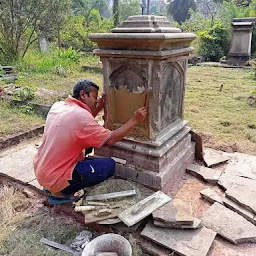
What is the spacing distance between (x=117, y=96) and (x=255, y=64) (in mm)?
7149

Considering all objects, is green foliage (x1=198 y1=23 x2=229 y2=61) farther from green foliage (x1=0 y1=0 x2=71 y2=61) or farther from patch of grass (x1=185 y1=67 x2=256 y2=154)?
green foliage (x1=0 y1=0 x2=71 y2=61)

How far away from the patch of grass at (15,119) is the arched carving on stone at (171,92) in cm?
241

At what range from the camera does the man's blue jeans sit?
7.76 feet

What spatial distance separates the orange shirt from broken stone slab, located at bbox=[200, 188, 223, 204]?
1148 mm

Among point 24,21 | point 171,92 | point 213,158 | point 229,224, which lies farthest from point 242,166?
point 24,21

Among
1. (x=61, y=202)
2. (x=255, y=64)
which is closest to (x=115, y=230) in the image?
(x=61, y=202)

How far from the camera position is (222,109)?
5.52 meters

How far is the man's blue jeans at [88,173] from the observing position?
2.37 m

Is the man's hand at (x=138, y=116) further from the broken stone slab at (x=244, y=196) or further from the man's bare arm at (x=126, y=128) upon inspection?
the broken stone slab at (x=244, y=196)

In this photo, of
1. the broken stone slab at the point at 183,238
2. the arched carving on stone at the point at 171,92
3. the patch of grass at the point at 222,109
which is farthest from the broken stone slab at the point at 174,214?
the patch of grass at the point at 222,109

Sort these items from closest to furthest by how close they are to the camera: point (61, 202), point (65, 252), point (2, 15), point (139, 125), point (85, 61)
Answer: point (65, 252) < point (61, 202) < point (139, 125) < point (2, 15) < point (85, 61)

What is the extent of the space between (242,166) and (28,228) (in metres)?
2.38

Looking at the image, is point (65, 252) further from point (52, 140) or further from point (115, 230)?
point (52, 140)

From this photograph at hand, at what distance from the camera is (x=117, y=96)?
2.74 m
